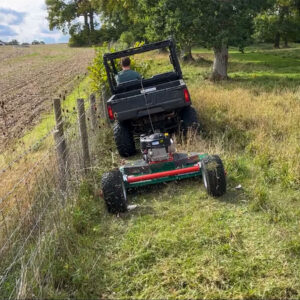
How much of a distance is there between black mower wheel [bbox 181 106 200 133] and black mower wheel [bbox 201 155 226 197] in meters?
1.85

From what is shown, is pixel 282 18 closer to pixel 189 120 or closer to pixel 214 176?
pixel 189 120

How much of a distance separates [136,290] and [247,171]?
2780 millimetres

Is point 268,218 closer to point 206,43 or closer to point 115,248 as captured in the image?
point 115,248

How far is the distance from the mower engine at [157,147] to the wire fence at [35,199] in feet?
2.87

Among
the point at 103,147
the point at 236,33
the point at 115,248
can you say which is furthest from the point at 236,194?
the point at 236,33

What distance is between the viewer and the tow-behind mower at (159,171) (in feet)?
15.1

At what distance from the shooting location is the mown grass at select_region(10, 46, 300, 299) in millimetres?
3266

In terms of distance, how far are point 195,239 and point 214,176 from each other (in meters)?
1.01

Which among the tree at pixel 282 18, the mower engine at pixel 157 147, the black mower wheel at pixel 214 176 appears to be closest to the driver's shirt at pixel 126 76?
the mower engine at pixel 157 147

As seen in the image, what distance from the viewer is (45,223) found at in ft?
13.0

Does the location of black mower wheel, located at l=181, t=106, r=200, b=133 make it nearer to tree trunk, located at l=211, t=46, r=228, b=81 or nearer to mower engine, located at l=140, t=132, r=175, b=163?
mower engine, located at l=140, t=132, r=175, b=163

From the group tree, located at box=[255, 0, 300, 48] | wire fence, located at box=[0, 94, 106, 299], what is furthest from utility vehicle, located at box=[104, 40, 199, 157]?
tree, located at box=[255, 0, 300, 48]

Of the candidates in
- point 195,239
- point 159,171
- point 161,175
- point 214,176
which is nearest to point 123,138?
point 159,171

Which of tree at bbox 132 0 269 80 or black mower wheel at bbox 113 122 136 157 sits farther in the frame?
tree at bbox 132 0 269 80
